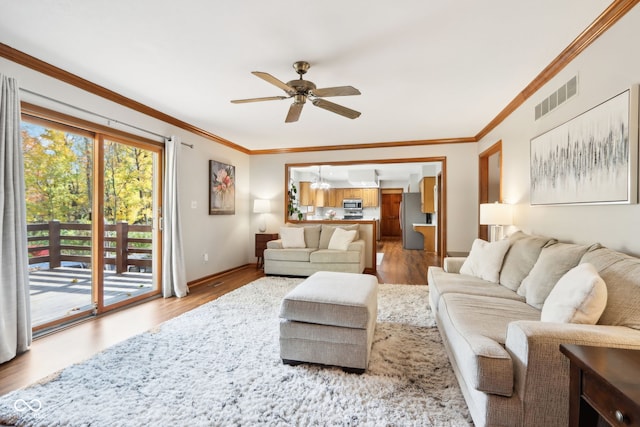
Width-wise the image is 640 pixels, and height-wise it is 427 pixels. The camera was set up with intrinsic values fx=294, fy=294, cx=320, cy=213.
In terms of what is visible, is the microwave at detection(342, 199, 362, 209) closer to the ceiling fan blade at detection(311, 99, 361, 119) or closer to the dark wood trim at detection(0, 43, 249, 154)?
the dark wood trim at detection(0, 43, 249, 154)

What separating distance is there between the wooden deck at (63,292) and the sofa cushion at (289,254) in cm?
204

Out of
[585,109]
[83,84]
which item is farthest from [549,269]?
[83,84]

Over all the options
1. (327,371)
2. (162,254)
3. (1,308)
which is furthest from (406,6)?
(162,254)

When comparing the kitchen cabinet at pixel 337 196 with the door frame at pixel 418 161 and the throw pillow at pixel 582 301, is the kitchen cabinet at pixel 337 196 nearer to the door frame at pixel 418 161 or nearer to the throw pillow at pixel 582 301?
the door frame at pixel 418 161

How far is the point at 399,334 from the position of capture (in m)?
2.70

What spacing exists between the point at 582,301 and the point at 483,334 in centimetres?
48

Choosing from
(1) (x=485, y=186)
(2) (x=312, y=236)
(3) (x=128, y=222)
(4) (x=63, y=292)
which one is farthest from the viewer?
(2) (x=312, y=236)

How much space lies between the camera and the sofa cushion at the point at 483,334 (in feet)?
4.35

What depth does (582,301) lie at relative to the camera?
1421 mm

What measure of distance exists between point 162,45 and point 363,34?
62.4 inches

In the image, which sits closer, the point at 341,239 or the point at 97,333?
the point at 97,333

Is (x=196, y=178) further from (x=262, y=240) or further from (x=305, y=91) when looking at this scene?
(x=305, y=91)

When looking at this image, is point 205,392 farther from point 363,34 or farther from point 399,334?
point 363,34

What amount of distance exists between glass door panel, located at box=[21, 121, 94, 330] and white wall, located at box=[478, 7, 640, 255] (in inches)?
182
